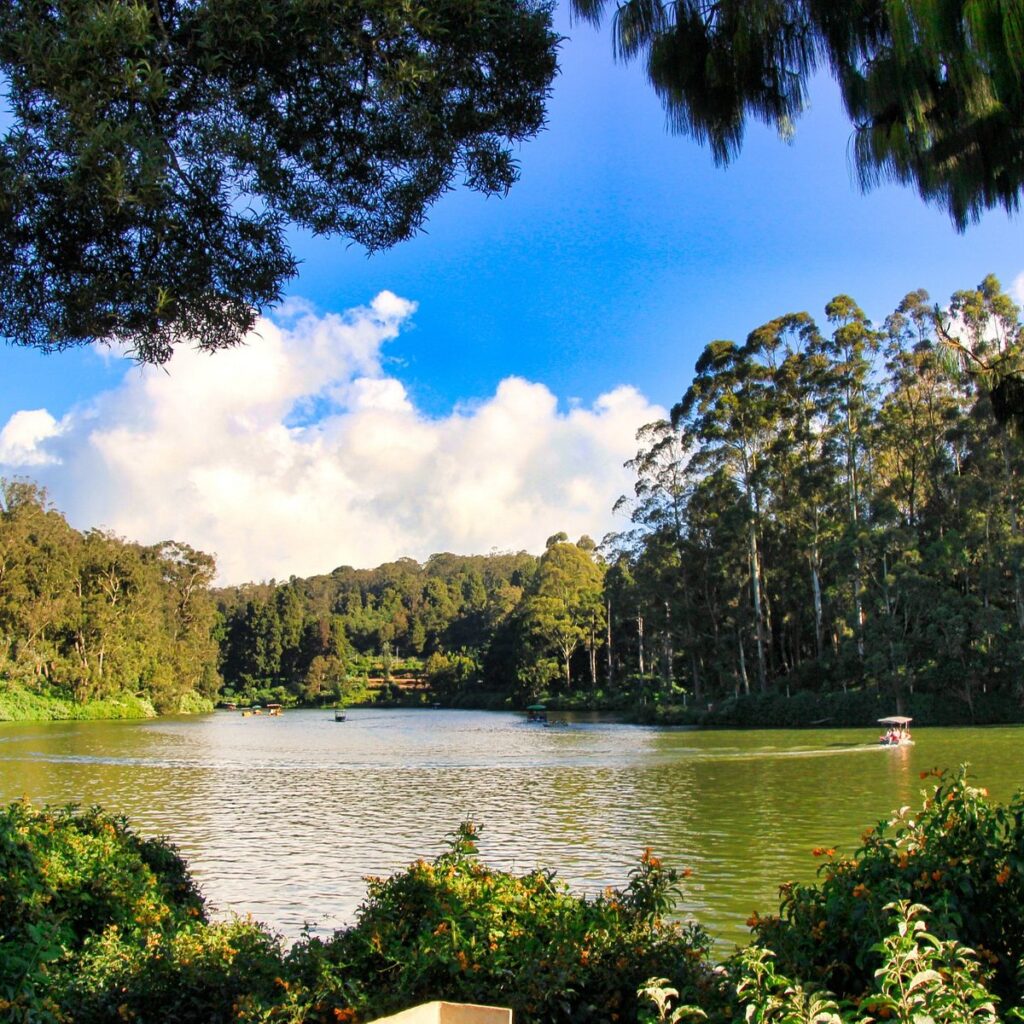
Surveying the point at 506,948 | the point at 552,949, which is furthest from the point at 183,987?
the point at 552,949

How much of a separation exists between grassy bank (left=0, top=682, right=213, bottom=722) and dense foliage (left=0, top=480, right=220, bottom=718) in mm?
128

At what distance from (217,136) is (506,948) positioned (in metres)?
3.82

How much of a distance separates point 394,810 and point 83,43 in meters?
16.5

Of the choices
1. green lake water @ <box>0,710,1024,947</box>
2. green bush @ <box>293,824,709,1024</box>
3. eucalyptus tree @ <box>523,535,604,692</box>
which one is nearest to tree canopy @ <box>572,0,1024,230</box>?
green bush @ <box>293,824,709,1024</box>

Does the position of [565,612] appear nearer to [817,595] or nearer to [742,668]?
[742,668]

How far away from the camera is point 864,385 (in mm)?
42906

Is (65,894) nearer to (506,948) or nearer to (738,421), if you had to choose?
(506,948)

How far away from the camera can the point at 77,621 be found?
69312mm

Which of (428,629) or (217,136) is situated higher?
(217,136)

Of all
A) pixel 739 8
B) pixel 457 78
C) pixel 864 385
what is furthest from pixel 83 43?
pixel 864 385

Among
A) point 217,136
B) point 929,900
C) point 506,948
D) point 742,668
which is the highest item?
point 217,136

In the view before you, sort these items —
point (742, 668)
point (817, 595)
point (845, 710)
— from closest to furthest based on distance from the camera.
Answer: point (845, 710)
point (817, 595)
point (742, 668)

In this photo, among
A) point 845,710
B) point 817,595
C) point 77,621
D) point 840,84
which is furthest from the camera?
point 77,621

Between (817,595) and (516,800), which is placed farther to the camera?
(817,595)
